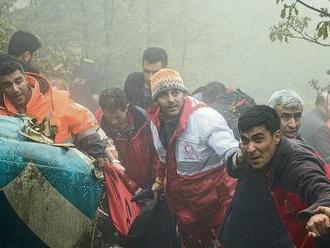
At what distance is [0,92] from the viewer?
439 cm

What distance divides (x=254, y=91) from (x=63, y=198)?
32.2 m

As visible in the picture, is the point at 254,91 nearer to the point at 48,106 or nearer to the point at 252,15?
the point at 252,15

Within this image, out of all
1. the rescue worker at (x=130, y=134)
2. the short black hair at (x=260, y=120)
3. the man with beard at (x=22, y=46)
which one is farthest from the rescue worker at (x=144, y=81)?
the short black hair at (x=260, y=120)

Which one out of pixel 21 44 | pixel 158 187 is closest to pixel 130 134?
pixel 158 187

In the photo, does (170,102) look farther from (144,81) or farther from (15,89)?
(144,81)

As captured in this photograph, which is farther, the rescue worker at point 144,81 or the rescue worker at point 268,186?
the rescue worker at point 144,81

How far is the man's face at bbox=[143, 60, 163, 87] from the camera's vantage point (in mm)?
6375

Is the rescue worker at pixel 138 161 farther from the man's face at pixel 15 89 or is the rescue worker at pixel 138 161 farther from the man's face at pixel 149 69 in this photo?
the man's face at pixel 15 89

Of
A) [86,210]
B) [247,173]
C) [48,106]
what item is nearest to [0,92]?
[48,106]

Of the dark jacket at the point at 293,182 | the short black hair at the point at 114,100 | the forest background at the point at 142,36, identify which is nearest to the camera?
the dark jacket at the point at 293,182

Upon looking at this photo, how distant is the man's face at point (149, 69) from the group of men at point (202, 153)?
14 mm

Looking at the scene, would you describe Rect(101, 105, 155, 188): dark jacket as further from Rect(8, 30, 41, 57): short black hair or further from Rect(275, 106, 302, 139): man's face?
Rect(275, 106, 302, 139): man's face

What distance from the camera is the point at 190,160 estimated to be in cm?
449

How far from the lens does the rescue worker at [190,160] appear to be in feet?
14.5
